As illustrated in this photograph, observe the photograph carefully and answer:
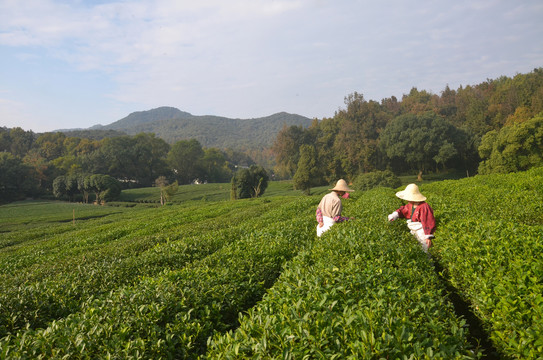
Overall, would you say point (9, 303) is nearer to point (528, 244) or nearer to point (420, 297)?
point (420, 297)

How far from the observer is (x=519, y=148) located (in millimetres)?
44000

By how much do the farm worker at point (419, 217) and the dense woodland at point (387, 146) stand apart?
46.5 m

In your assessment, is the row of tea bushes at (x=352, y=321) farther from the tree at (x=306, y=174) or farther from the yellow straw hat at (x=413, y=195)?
the tree at (x=306, y=174)

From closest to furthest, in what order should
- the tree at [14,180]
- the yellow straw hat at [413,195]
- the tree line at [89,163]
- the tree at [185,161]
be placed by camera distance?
the yellow straw hat at [413,195] → the tree at [14,180] → the tree line at [89,163] → the tree at [185,161]

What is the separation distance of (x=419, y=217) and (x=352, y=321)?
558 centimetres

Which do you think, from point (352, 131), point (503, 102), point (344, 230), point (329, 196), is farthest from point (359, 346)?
point (503, 102)

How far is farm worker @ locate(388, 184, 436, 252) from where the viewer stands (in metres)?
7.89

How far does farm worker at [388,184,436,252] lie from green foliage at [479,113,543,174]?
151 ft

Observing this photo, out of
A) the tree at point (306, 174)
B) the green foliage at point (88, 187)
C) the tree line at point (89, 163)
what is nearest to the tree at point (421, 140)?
the tree at point (306, 174)

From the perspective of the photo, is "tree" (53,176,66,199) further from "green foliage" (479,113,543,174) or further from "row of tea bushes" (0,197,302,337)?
"green foliage" (479,113,543,174)

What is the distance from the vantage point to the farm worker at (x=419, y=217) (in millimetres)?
7891

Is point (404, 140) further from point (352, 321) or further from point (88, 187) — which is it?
point (88, 187)

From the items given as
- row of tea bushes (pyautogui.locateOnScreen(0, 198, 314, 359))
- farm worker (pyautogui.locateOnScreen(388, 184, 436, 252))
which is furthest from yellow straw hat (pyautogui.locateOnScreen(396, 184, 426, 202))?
row of tea bushes (pyautogui.locateOnScreen(0, 198, 314, 359))

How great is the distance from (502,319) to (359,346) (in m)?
2.36
